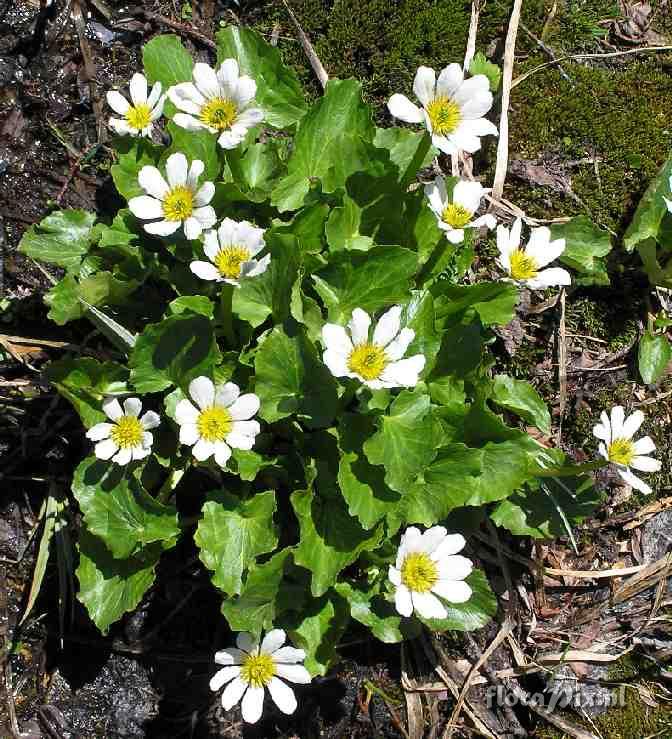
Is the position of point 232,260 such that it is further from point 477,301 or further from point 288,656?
point 288,656

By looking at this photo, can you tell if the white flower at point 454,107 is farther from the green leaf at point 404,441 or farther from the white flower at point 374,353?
the green leaf at point 404,441

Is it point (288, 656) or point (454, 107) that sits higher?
point (454, 107)

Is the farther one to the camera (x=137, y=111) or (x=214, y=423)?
(x=137, y=111)

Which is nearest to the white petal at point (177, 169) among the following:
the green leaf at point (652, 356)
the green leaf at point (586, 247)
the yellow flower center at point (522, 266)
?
the yellow flower center at point (522, 266)

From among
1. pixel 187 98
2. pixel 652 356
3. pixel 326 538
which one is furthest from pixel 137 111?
pixel 652 356

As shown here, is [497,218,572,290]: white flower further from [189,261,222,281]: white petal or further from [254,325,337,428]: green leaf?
[189,261,222,281]: white petal

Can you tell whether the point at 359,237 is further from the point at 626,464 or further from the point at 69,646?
the point at 69,646
